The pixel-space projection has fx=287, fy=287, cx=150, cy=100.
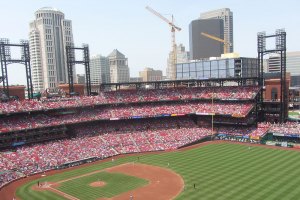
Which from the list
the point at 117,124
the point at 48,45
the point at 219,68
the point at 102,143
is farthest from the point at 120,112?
the point at 48,45

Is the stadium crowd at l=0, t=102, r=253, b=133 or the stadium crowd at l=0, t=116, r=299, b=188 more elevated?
the stadium crowd at l=0, t=102, r=253, b=133

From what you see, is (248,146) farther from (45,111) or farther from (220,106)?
(45,111)

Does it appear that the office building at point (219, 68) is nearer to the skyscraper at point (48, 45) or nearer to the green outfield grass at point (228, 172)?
the green outfield grass at point (228, 172)

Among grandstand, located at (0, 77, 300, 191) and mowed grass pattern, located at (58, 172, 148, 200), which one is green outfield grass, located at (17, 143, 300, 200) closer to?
mowed grass pattern, located at (58, 172, 148, 200)

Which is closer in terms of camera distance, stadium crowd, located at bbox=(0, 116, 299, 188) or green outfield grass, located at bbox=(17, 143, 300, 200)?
green outfield grass, located at bbox=(17, 143, 300, 200)

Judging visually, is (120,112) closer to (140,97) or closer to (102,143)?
(140,97)

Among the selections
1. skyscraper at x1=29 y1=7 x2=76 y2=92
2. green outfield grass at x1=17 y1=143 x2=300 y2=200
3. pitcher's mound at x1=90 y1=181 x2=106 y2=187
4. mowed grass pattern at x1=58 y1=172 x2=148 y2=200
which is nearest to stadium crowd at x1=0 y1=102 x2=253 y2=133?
green outfield grass at x1=17 y1=143 x2=300 y2=200

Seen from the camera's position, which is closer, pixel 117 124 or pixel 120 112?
pixel 120 112
